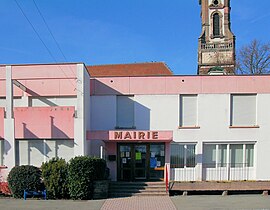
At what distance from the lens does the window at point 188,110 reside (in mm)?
15398

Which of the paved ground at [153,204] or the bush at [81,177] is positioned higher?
the bush at [81,177]

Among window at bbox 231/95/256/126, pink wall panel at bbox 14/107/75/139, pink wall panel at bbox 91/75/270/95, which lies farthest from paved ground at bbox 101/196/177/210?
window at bbox 231/95/256/126

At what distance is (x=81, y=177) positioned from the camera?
12.4 m

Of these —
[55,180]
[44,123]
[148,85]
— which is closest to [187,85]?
[148,85]

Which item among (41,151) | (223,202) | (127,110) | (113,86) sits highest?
(113,86)

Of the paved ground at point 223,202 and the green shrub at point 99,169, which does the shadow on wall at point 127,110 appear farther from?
the paved ground at point 223,202

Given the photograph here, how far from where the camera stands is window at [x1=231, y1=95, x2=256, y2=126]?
15391 mm

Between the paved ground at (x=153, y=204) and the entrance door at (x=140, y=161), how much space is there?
2.38 m

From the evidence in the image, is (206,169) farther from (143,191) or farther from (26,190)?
(26,190)

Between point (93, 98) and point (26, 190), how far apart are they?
578cm

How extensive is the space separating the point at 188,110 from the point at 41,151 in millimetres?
8001

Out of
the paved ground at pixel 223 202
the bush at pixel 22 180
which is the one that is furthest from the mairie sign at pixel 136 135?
the bush at pixel 22 180

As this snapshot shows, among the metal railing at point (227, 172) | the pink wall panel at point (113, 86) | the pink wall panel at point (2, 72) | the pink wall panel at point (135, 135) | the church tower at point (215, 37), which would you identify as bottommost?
the metal railing at point (227, 172)

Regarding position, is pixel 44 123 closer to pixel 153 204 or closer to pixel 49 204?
pixel 49 204
